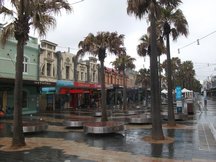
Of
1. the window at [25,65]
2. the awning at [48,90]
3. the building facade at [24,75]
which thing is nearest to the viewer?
the building facade at [24,75]

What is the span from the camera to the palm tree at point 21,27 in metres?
12.9

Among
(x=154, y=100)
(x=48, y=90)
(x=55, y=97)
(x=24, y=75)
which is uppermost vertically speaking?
(x=24, y=75)

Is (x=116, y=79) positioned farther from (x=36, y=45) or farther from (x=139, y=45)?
(x=139, y=45)

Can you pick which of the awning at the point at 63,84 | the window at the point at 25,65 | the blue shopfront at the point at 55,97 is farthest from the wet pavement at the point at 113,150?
the awning at the point at 63,84

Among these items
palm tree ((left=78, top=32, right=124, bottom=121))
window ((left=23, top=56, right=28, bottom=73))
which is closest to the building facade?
window ((left=23, top=56, right=28, bottom=73))

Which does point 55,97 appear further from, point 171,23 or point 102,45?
point 171,23

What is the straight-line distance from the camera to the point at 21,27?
13109 mm

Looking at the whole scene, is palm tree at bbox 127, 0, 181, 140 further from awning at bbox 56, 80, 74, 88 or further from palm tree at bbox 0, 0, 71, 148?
awning at bbox 56, 80, 74, 88

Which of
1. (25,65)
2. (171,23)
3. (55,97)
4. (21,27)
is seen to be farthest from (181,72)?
(21,27)

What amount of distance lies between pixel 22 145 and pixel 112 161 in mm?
4752

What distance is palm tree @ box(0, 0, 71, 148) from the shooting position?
12.9m

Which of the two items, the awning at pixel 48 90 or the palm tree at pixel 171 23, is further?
the awning at pixel 48 90

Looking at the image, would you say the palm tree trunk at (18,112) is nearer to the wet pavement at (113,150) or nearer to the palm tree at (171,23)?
the wet pavement at (113,150)

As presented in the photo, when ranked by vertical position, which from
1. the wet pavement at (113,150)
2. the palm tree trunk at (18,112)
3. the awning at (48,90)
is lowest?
the wet pavement at (113,150)
